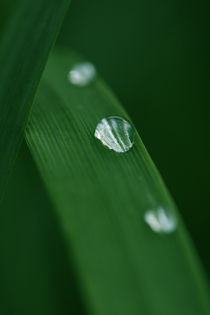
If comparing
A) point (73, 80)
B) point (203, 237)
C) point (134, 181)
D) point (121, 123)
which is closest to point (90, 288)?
point (134, 181)

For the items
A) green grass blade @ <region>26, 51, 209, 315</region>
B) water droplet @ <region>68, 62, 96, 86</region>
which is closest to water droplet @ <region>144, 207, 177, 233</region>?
green grass blade @ <region>26, 51, 209, 315</region>

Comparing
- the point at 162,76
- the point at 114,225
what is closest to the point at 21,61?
the point at 114,225

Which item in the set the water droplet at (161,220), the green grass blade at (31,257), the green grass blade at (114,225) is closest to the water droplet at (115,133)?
A: the green grass blade at (114,225)

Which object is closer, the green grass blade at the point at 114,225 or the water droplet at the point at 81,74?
the green grass blade at the point at 114,225

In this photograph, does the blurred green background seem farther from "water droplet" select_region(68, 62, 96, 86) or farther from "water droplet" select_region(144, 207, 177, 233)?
"water droplet" select_region(144, 207, 177, 233)

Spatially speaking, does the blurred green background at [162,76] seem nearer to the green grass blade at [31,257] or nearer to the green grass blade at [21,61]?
the green grass blade at [31,257]

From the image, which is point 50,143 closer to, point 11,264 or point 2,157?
point 2,157

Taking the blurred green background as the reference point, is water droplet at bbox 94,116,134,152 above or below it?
below

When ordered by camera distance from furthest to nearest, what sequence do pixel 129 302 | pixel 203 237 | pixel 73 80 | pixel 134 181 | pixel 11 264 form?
1. pixel 203 237
2. pixel 11 264
3. pixel 73 80
4. pixel 134 181
5. pixel 129 302
